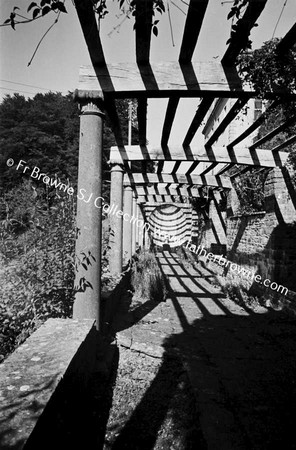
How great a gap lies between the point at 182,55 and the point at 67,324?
261 cm

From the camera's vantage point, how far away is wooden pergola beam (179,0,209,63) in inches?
90.0

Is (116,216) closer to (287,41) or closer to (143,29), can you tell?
(143,29)

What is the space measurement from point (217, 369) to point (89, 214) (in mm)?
2025

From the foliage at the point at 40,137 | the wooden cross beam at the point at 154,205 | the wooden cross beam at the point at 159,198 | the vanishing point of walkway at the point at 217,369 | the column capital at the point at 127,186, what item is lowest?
the vanishing point of walkway at the point at 217,369

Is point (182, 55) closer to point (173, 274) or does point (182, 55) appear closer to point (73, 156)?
point (173, 274)

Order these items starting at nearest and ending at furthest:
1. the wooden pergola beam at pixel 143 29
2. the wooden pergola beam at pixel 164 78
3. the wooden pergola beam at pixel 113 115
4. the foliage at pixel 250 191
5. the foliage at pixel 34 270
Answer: the wooden pergola beam at pixel 143 29 < the foliage at pixel 34 270 < the wooden pergola beam at pixel 164 78 < the wooden pergola beam at pixel 113 115 < the foliage at pixel 250 191

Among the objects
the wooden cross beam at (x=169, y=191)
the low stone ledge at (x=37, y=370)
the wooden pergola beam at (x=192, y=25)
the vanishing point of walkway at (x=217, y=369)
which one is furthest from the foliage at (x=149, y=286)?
the wooden pergola beam at (x=192, y=25)

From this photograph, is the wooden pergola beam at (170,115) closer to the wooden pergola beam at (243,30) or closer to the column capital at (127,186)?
the wooden pergola beam at (243,30)

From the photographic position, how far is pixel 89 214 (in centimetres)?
313

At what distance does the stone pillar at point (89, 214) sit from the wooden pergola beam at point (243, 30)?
51.7 inches

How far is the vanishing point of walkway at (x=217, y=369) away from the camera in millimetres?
2201

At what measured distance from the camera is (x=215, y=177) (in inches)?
344

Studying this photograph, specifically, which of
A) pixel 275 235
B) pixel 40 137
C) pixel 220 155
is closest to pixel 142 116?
pixel 220 155

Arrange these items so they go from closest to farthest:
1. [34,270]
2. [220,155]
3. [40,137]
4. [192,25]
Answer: [192,25]
[34,270]
[220,155]
[40,137]
